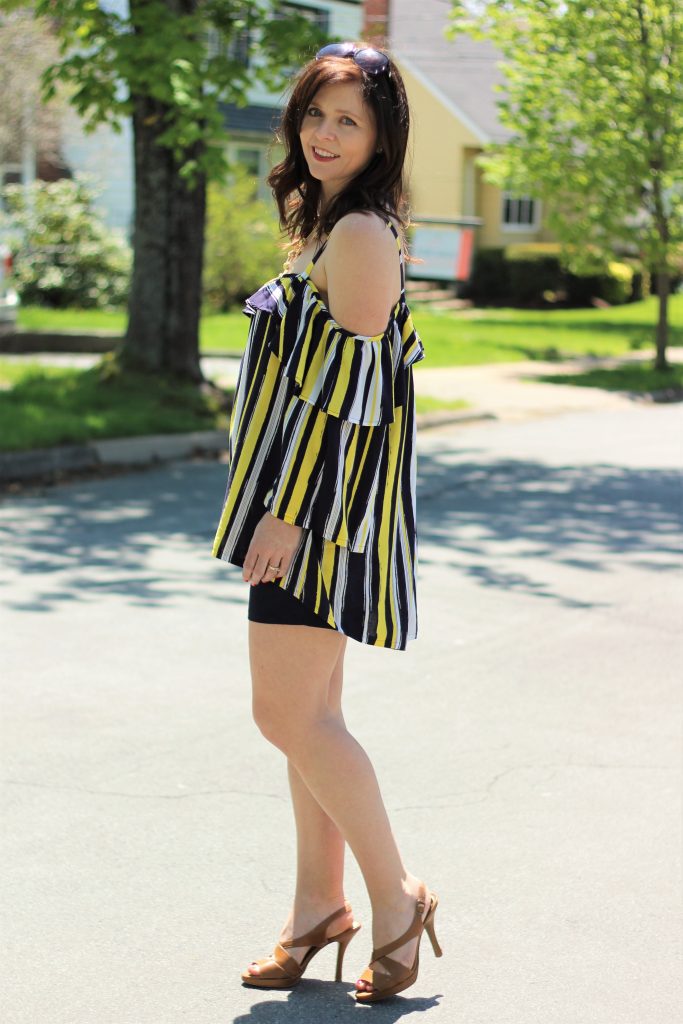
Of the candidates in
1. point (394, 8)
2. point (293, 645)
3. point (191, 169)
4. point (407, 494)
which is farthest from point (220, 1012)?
point (394, 8)

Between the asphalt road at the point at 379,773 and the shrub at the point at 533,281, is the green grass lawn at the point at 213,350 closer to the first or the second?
the shrub at the point at 533,281

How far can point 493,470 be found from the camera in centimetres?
1076

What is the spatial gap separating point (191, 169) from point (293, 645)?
869 centimetres

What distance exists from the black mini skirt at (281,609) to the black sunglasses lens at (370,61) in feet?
3.51

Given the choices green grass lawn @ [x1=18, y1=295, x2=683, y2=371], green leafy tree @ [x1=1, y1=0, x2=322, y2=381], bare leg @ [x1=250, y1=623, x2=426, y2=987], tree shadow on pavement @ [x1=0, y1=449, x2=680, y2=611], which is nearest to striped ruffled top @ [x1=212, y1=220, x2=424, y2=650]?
bare leg @ [x1=250, y1=623, x2=426, y2=987]

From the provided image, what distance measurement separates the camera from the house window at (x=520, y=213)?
123 ft

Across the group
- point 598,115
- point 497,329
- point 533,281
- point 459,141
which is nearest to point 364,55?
point 598,115

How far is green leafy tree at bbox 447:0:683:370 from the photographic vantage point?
57.4ft

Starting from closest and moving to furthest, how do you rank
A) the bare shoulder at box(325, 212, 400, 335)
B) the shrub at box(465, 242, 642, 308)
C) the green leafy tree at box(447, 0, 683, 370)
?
the bare shoulder at box(325, 212, 400, 335), the green leafy tree at box(447, 0, 683, 370), the shrub at box(465, 242, 642, 308)

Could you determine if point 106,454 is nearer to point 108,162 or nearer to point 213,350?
point 213,350

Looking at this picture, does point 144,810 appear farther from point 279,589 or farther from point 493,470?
point 493,470

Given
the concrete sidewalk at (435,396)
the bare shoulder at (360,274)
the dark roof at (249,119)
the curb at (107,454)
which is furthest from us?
the dark roof at (249,119)

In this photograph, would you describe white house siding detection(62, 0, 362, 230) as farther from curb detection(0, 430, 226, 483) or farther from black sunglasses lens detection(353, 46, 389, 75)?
black sunglasses lens detection(353, 46, 389, 75)

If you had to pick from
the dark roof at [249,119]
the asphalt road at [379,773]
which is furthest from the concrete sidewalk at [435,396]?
the dark roof at [249,119]
